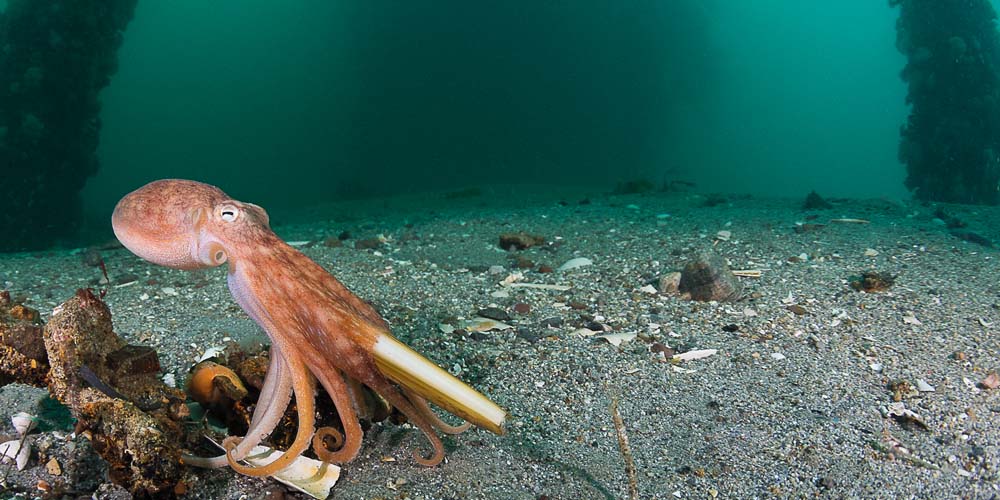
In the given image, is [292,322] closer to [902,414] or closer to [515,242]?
[902,414]

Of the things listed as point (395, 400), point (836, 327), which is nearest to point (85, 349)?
point (395, 400)

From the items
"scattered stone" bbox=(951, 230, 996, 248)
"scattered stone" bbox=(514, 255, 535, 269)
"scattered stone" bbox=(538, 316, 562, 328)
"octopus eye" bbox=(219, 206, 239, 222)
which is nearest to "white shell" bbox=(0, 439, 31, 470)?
"octopus eye" bbox=(219, 206, 239, 222)

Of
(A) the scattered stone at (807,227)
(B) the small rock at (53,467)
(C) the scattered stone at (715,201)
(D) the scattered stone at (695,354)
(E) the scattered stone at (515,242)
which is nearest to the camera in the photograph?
(B) the small rock at (53,467)

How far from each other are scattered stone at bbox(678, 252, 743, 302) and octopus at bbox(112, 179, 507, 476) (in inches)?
109

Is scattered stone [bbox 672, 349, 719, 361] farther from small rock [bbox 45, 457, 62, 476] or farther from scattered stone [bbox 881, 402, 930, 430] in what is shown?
small rock [bbox 45, 457, 62, 476]

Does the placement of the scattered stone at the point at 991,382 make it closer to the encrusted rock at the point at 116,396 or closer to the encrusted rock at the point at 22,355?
the encrusted rock at the point at 116,396

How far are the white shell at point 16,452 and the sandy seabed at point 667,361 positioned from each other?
40mm

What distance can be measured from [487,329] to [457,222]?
4196 mm

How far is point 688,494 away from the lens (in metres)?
1.84

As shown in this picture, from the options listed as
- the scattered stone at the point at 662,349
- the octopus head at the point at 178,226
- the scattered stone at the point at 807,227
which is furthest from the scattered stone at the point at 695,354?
the scattered stone at the point at 807,227

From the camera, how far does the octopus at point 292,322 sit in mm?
1393

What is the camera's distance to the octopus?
54.8 inches

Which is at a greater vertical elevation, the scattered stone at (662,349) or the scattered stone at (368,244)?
the scattered stone at (662,349)

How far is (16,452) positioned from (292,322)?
1194mm
